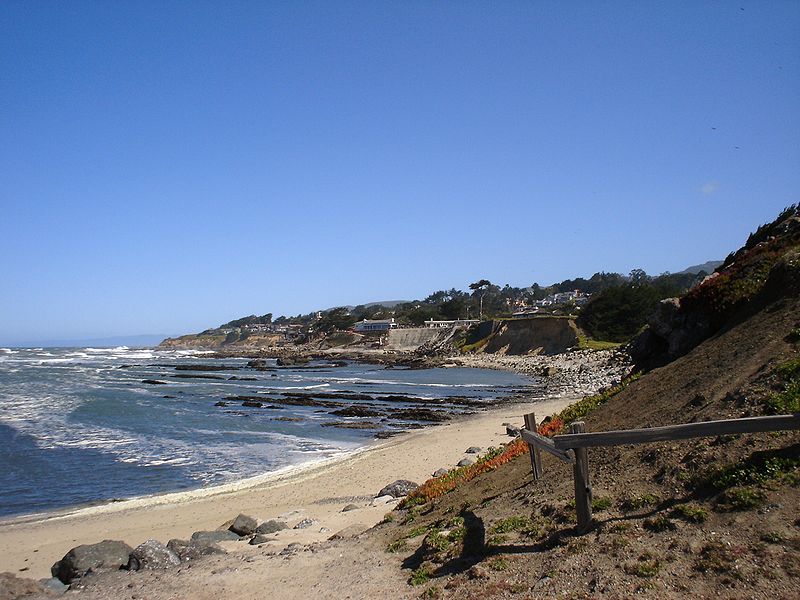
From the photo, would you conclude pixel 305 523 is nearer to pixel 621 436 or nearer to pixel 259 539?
pixel 259 539

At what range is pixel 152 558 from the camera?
1084 cm

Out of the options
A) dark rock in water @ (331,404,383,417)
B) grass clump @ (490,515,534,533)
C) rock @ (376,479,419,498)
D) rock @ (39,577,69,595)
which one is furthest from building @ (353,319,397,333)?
grass clump @ (490,515,534,533)

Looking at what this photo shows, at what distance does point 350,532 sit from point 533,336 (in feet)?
264

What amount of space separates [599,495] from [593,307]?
83.1 m

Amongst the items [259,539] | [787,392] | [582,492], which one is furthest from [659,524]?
[259,539]

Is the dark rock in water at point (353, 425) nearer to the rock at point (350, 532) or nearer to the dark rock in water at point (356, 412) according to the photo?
the dark rock in water at point (356, 412)

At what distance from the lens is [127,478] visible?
20109 mm

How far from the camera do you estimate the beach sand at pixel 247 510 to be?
12.9 meters

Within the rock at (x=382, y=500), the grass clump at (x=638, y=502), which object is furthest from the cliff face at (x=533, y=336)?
the grass clump at (x=638, y=502)

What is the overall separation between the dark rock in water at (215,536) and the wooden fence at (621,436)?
774 centimetres

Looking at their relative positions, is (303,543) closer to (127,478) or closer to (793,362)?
(793,362)

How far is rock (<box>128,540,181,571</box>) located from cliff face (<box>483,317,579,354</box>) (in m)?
75.1

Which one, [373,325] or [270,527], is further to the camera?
[373,325]

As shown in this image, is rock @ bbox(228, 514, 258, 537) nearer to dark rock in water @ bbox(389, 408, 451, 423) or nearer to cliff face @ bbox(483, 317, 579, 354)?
dark rock in water @ bbox(389, 408, 451, 423)
